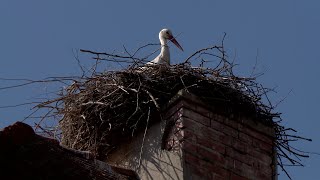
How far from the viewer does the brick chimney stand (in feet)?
17.4

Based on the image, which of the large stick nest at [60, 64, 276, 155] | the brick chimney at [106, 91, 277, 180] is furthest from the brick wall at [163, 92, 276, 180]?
the large stick nest at [60, 64, 276, 155]

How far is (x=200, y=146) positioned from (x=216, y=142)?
0.52 ft

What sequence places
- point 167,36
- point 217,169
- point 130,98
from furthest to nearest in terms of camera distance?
point 167,36 → point 130,98 → point 217,169

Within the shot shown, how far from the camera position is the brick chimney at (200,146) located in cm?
529

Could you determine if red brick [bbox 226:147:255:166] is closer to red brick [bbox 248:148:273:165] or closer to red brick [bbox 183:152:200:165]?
red brick [bbox 248:148:273:165]

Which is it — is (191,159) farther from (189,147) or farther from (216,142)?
(216,142)

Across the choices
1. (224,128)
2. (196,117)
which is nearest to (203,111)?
(196,117)

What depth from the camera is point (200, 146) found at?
17.6 ft

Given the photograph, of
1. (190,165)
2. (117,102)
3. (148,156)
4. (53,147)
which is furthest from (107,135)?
(53,147)

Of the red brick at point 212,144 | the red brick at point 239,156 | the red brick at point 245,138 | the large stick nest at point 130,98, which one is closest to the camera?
the red brick at point 212,144

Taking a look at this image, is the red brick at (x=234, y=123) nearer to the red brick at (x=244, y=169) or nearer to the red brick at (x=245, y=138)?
the red brick at (x=245, y=138)

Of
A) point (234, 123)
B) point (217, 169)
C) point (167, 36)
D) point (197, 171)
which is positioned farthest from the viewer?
point (167, 36)

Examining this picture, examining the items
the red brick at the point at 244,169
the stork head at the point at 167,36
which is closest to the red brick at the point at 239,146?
the red brick at the point at 244,169

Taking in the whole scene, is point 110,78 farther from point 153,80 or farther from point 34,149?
point 34,149
